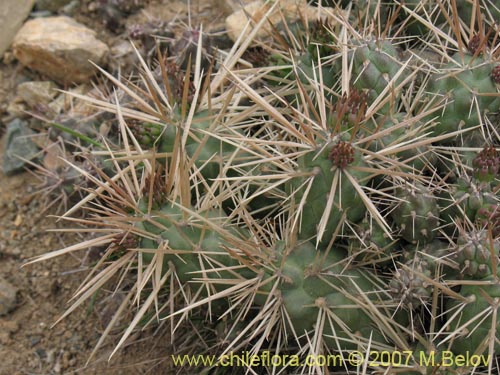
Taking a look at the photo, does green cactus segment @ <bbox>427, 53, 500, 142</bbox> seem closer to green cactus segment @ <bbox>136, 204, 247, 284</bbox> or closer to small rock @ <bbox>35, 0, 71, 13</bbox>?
green cactus segment @ <bbox>136, 204, 247, 284</bbox>

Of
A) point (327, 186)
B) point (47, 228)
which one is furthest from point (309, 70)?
point (47, 228)

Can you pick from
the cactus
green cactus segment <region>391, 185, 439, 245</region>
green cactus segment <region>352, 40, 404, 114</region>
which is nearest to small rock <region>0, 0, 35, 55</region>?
the cactus

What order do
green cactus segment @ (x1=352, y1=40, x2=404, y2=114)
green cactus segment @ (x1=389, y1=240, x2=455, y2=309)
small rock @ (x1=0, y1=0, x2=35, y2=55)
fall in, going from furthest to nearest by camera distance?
small rock @ (x1=0, y1=0, x2=35, y2=55) < green cactus segment @ (x1=352, y1=40, x2=404, y2=114) < green cactus segment @ (x1=389, y1=240, x2=455, y2=309)

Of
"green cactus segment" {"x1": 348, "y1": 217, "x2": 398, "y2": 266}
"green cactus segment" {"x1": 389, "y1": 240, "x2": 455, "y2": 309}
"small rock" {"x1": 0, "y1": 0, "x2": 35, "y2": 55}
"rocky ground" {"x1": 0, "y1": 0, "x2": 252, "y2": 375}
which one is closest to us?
"green cactus segment" {"x1": 389, "y1": 240, "x2": 455, "y2": 309}

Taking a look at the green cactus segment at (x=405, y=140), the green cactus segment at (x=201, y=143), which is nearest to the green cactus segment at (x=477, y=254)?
the green cactus segment at (x=405, y=140)

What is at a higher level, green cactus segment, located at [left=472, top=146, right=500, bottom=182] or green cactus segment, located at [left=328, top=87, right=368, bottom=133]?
green cactus segment, located at [left=328, top=87, right=368, bottom=133]

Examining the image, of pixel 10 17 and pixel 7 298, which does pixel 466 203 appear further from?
pixel 10 17

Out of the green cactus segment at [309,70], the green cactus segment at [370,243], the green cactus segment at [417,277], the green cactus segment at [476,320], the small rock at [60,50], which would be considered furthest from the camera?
the small rock at [60,50]

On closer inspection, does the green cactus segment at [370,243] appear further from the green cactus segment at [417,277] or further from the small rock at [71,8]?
the small rock at [71,8]
